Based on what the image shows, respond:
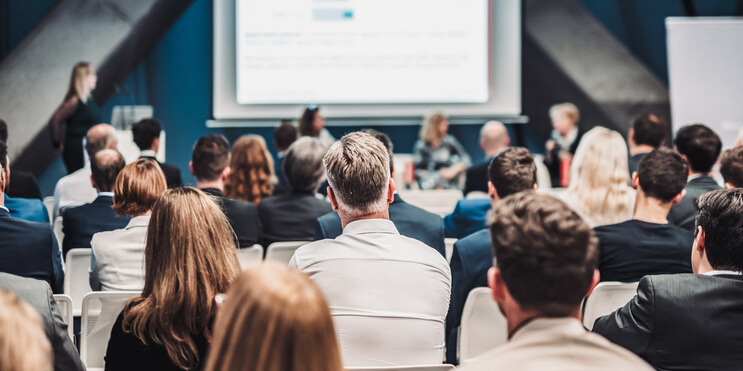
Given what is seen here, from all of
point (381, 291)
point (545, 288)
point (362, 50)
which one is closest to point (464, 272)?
point (381, 291)

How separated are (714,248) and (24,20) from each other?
7.92 m

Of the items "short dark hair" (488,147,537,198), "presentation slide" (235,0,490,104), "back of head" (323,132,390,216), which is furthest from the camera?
"presentation slide" (235,0,490,104)

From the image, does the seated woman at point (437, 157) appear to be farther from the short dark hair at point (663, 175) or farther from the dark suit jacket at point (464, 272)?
the dark suit jacket at point (464, 272)

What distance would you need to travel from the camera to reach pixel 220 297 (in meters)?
1.82

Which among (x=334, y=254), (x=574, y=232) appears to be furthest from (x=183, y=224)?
(x=574, y=232)

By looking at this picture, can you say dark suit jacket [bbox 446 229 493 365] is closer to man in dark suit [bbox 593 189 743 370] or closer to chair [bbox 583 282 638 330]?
chair [bbox 583 282 638 330]

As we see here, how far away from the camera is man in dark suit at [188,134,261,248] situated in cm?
357

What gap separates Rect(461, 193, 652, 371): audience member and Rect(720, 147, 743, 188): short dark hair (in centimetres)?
244

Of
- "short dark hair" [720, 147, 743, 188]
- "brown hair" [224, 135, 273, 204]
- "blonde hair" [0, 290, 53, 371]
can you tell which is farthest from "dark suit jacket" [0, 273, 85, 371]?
"short dark hair" [720, 147, 743, 188]

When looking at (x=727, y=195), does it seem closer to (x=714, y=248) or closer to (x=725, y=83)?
(x=714, y=248)

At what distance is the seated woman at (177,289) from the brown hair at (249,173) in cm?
247

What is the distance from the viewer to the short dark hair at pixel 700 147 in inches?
155

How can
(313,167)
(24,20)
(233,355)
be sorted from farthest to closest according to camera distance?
(24,20) < (313,167) < (233,355)

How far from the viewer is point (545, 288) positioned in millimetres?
1218
